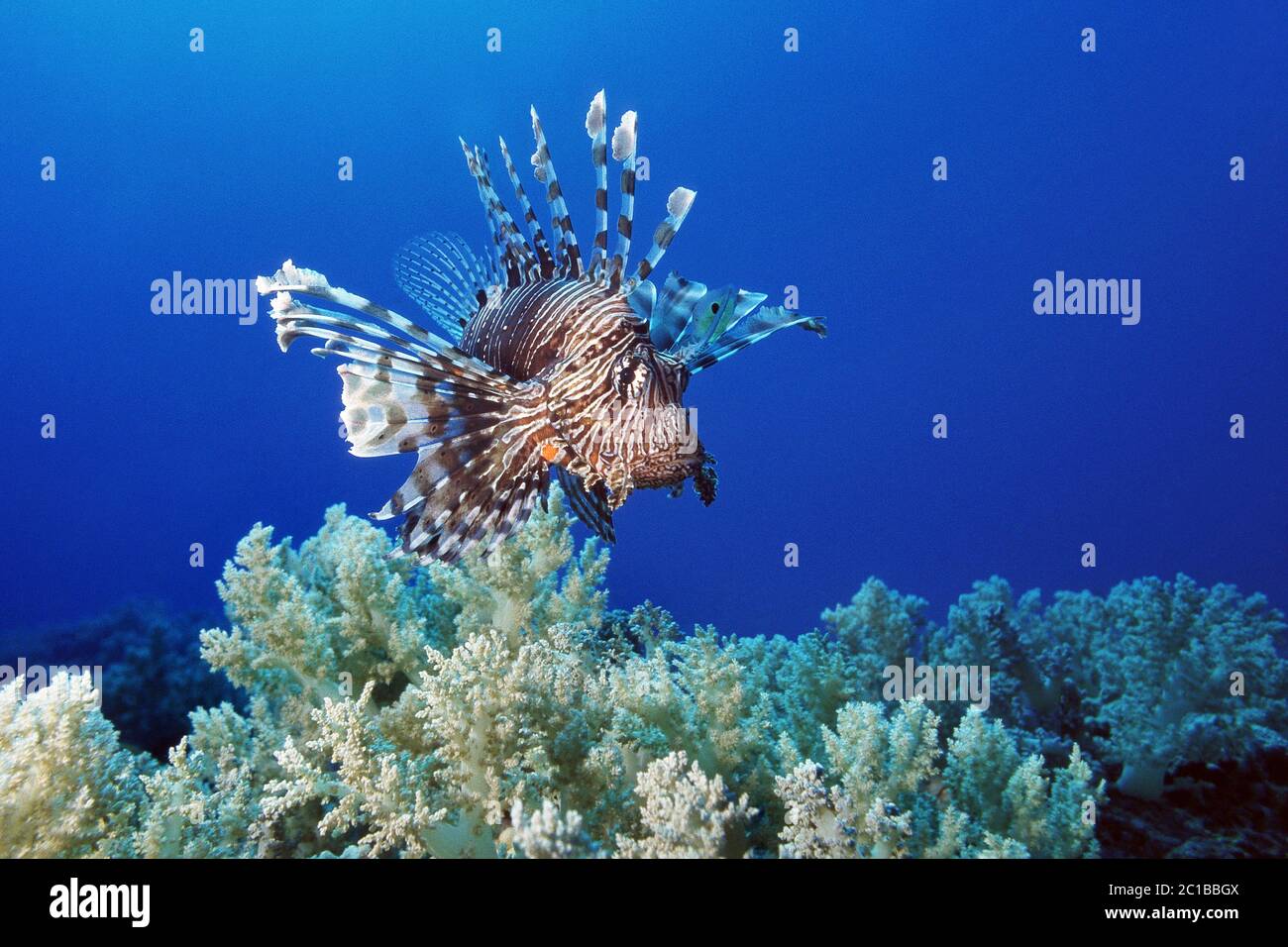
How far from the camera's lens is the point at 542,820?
1.93 m

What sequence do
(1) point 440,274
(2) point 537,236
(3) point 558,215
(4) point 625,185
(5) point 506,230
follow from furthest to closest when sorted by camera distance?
(1) point 440,274 < (5) point 506,230 < (2) point 537,236 < (3) point 558,215 < (4) point 625,185

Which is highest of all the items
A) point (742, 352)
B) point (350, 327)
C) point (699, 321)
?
point (742, 352)

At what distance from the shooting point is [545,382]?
10.2 ft

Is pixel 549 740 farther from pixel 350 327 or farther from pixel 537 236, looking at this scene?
pixel 537 236

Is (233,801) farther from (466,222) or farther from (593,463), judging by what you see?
(466,222)

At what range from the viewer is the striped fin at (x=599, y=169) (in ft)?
10.5

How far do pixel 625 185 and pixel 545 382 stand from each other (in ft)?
3.43

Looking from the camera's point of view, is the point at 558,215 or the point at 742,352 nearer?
the point at 558,215

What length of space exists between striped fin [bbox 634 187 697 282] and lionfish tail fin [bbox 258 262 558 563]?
89 cm

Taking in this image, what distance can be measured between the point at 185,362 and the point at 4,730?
37947 millimetres

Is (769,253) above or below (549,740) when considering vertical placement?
above

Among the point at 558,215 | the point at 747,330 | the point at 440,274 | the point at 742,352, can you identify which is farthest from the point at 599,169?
the point at 742,352

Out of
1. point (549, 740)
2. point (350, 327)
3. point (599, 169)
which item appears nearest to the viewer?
point (549, 740)

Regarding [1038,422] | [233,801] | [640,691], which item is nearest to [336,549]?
[233,801]
